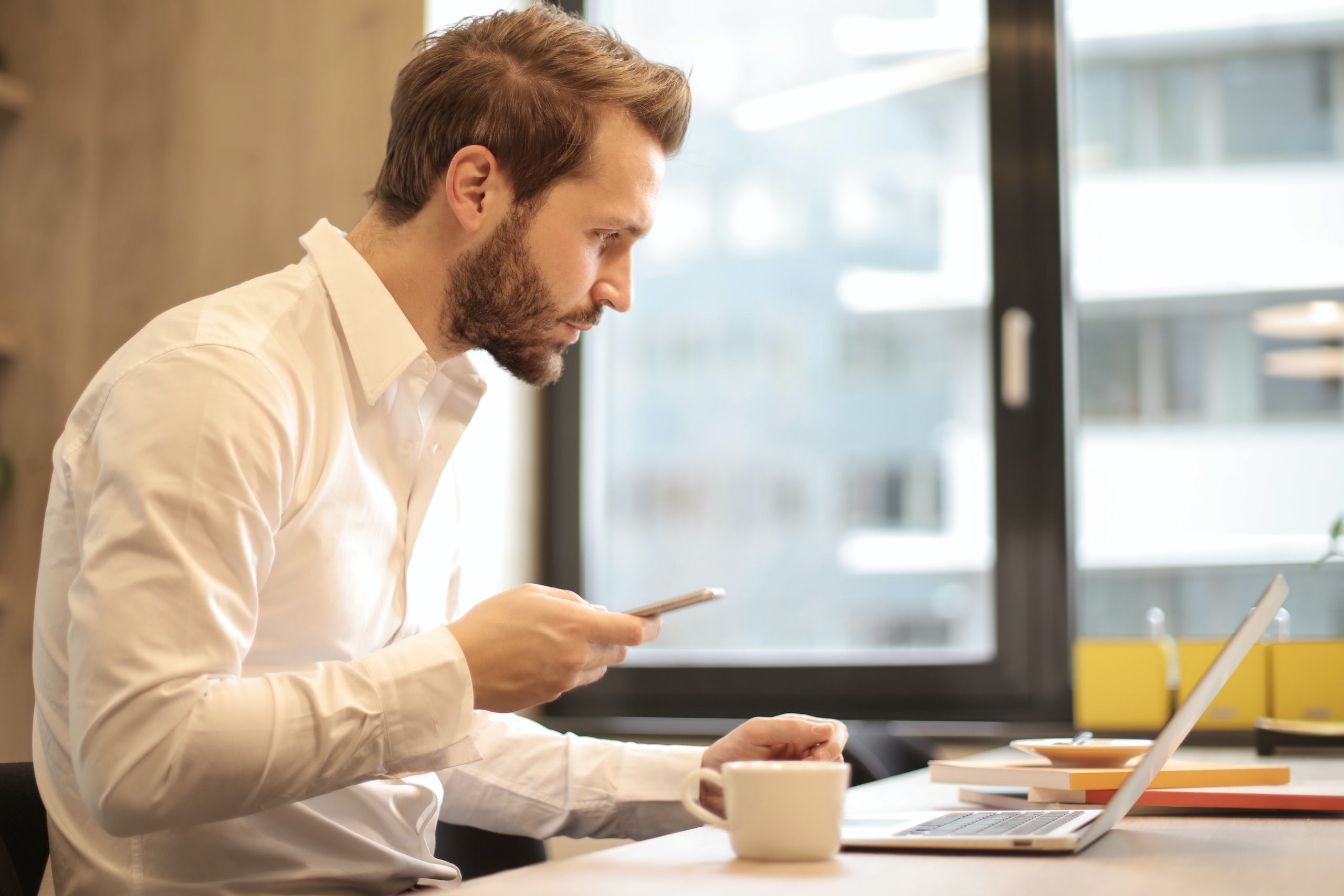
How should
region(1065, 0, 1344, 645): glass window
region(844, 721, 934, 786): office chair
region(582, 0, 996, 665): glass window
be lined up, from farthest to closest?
region(582, 0, 996, 665): glass window
region(1065, 0, 1344, 645): glass window
region(844, 721, 934, 786): office chair

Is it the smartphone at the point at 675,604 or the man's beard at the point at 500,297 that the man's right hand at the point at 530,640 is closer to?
the smartphone at the point at 675,604

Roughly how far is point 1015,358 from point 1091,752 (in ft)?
4.38

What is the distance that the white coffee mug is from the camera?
2.66 feet

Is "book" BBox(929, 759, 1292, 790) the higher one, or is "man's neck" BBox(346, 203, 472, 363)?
"man's neck" BBox(346, 203, 472, 363)

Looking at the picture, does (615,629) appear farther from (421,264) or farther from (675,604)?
(421,264)

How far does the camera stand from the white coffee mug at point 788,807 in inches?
31.9

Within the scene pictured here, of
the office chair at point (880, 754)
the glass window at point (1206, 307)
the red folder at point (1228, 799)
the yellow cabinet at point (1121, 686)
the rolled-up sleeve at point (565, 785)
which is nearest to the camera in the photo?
the red folder at point (1228, 799)

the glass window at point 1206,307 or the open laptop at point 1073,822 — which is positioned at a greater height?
the glass window at point 1206,307

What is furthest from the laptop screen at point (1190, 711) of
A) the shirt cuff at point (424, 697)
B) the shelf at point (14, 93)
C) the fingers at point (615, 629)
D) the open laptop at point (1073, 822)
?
the shelf at point (14, 93)

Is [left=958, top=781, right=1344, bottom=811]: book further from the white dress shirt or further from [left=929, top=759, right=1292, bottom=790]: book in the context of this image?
the white dress shirt

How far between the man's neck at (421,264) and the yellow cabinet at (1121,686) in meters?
1.37

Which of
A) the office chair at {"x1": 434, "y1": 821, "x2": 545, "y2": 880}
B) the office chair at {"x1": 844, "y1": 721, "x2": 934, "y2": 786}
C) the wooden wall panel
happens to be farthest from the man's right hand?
the wooden wall panel

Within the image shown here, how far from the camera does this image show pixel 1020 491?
2420 mm

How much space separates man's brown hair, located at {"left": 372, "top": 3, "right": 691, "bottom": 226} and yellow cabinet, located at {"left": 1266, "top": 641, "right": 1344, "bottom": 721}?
1.38 meters
